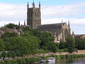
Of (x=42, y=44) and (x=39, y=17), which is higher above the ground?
(x=39, y=17)

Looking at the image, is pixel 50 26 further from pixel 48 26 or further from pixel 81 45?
pixel 81 45

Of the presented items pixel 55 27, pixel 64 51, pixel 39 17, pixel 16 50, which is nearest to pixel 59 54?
pixel 64 51

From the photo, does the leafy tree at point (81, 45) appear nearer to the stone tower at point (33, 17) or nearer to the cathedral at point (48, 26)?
the cathedral at point (48, 26)

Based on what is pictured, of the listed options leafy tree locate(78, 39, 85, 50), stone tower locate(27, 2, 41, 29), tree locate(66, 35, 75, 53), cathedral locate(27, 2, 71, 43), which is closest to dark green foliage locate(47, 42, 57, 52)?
tree locate(66, 35, 75, 53)

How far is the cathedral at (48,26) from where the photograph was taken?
141 meters

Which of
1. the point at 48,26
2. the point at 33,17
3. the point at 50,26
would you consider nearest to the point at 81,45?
the point at 50,26

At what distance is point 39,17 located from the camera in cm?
16962

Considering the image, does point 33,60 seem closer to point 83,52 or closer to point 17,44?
point 17,44

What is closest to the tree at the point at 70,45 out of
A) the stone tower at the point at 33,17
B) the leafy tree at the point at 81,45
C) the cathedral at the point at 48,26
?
the leafy tree at the point at 81,45

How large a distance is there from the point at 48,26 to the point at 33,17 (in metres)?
17.5

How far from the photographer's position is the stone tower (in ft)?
549

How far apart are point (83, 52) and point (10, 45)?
173 ft

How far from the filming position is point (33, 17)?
168m

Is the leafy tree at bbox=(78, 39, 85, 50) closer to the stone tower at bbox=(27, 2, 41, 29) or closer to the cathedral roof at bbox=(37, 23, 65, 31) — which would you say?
the cathedral roof at bbox=(37, 23, 65, 31)
